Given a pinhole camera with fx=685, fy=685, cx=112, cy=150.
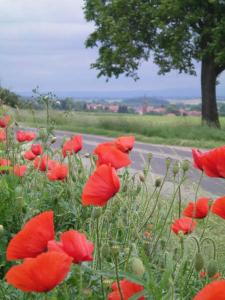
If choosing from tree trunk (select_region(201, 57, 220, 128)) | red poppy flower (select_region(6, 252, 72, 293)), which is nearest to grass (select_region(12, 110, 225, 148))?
tree trunk (select_region(201, 57, 220, 128))

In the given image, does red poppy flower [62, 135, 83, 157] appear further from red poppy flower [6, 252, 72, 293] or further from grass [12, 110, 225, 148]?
grass [12, 110, 225, 148]

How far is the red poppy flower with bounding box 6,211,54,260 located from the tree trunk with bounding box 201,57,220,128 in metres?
28.8

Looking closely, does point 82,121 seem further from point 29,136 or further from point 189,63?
point 29,136

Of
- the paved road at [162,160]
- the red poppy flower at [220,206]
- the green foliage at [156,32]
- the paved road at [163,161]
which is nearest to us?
the red poppy flower at [220,206]

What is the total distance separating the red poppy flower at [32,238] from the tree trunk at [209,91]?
28.8 meters

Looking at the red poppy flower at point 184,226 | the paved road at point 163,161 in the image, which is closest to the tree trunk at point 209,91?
the paved road at point 163,161

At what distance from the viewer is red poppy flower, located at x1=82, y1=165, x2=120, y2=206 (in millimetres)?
1825

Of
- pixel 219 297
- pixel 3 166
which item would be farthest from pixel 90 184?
→ pixel 3 166

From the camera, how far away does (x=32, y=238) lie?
1.53 meters

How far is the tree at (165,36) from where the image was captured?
1091 inches

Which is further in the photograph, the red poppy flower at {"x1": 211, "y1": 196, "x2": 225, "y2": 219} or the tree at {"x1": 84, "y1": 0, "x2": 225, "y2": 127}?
the tree at {"x1": 84, "y1": 0, "x2": 225, "y2": 127}

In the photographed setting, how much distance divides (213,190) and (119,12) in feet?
71.3

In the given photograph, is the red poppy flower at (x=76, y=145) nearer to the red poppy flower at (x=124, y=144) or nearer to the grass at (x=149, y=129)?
the red poppy flower at (x=124, y=144)

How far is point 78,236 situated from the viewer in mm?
1583
